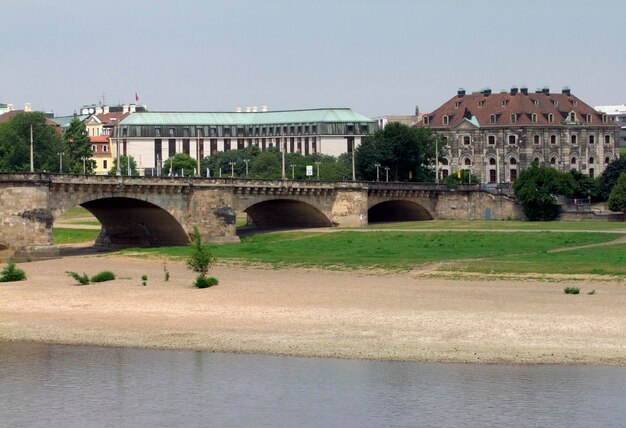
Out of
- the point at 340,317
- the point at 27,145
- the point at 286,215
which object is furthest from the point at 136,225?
the point at 27,145

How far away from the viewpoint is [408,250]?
91.4 metres

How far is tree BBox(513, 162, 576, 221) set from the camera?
430 ft

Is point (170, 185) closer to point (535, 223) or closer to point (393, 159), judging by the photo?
point (535, 223)

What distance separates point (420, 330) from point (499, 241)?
4732 cm

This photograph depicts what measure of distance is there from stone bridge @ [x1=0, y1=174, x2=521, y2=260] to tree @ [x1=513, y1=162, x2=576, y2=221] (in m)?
3.99

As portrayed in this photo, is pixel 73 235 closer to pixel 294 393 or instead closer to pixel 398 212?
pixel 398 212

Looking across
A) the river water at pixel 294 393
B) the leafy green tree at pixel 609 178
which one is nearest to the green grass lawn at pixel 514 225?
the leafy green tree at pixel 609 178

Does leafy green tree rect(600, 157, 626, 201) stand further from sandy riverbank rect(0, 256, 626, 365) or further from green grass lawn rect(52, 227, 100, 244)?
sandy riverbank rect(0, 256, 626, 365)

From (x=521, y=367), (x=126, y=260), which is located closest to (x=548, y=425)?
(x=521, y=367)

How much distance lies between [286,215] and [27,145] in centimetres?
5814

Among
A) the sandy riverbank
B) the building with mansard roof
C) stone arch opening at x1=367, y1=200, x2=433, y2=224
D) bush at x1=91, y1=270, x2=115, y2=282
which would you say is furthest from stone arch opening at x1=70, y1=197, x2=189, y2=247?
the building with mansard roof

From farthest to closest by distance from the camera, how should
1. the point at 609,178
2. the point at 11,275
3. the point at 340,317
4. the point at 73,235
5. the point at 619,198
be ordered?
the point at 609,178
the point at 619,198
the point at 73,235
the point at 11,275
the point at 340,317

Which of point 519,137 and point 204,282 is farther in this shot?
point 519,137

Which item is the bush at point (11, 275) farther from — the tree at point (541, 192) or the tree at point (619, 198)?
the tree at point (619, 198)
